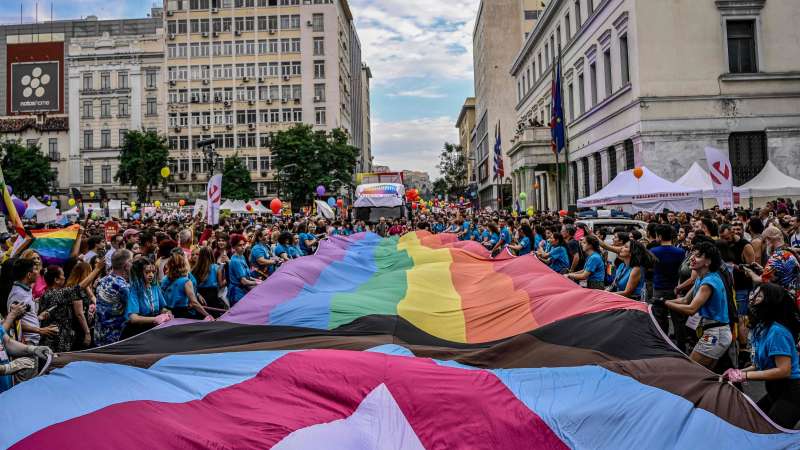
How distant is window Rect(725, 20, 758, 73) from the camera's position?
91.8 ft

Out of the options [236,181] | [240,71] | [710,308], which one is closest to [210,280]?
[710,308]

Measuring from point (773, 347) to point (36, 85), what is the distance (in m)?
90.3

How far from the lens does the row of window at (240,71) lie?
7188 centimetres

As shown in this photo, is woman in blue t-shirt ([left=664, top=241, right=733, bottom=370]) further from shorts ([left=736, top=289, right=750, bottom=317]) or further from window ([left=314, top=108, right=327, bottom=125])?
window ([left=314, top=108, right=327, bottom=125])

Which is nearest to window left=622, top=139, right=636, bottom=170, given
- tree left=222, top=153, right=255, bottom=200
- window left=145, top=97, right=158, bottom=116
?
tree left=222, top=153, right=255, bottom=200

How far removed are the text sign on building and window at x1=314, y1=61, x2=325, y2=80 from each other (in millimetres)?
33552

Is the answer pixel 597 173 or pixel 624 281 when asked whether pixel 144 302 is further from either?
pixel 597 173

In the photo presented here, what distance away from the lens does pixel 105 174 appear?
7156cm

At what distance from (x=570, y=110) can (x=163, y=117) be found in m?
49.4

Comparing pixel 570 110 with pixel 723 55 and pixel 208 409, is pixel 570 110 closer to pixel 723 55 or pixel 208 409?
pixel 723 55

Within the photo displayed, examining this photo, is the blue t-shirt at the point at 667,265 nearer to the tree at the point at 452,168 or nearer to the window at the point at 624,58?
the window at the point at 624,58

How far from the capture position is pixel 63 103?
78.8 meters

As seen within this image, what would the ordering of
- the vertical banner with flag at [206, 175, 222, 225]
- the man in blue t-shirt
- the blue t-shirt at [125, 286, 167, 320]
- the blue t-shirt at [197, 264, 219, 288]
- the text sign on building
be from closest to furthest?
1. the blue t-shirt at [125, 286, 167, 320]
2. the man in blue t-shirt
3. the blue t-shirt at [197, 264, 219, 288]
4. the vertical banner with flag at [206, 175, 222, 225]
5. the text sign on building

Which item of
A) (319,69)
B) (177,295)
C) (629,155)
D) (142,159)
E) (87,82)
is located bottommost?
(177,295)
